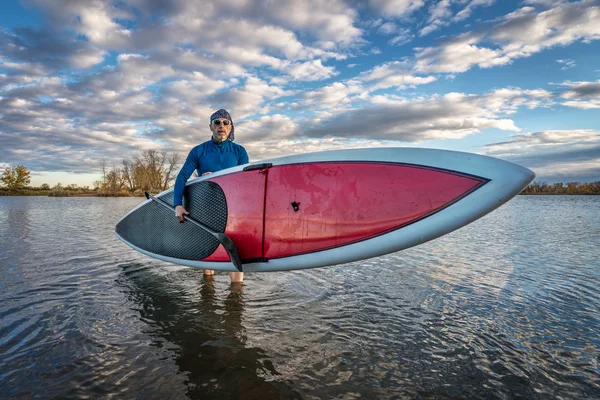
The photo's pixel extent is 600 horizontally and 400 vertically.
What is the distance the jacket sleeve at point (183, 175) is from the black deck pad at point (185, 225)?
9cm

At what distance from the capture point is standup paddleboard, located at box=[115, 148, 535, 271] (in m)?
2.86

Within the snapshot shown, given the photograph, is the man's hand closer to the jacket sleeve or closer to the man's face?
the jacket sleeve

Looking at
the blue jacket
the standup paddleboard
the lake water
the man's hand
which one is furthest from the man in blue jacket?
the lake water

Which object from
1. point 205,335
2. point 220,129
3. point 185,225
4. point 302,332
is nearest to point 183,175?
point 185,225

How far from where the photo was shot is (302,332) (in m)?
3.03

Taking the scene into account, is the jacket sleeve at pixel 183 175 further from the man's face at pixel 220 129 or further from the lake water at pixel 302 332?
the lake water at pixel 302 332

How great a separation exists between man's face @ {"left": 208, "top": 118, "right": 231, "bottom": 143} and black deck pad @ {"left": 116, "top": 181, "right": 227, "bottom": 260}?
0.78m

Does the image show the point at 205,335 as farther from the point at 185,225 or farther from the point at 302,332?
the point at 185,225

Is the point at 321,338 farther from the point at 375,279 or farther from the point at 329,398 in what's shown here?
the point at 375,279

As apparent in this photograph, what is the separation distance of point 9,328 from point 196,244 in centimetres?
192

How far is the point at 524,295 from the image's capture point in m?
4.18

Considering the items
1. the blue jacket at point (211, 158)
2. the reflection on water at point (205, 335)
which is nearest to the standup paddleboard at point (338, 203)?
the blue jacket at point (211, 158)

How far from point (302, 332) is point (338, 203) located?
123 cm

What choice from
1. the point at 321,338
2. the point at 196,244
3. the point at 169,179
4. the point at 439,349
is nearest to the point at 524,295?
the point at 439,349
